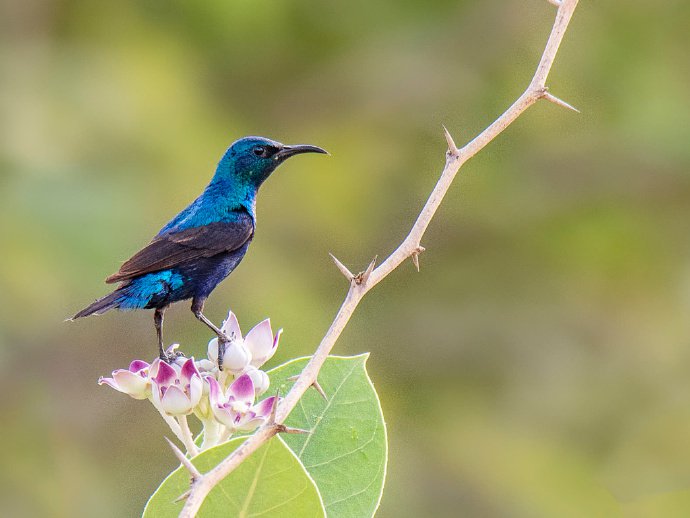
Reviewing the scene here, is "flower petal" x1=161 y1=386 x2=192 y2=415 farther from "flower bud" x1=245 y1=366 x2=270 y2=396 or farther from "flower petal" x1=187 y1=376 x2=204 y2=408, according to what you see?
"flower bud" x1=245 y1=366 x2=270 y2=396

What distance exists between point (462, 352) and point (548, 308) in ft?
3.26

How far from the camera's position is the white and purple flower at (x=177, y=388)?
1.63 meters

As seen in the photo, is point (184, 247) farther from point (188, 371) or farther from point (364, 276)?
point (364, 276)

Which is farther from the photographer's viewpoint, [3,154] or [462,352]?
[462,352]

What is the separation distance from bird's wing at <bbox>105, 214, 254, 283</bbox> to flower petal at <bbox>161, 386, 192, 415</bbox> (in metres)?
0.41

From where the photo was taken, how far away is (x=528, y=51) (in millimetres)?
10148

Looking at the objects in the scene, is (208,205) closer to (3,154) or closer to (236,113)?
(3,154)

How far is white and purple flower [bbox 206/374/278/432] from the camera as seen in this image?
1.63m

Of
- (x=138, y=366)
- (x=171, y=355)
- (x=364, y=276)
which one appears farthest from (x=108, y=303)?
(x=364, y=276)

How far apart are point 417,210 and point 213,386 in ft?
26.6

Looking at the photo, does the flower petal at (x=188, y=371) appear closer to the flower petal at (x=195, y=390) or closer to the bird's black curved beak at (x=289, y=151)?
the flower petal at (x=195, y=390)

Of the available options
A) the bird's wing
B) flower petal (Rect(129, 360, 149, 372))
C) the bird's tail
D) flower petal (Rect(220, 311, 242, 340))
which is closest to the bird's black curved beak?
the bird's wing

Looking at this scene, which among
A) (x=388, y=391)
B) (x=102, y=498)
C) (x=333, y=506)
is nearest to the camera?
(x=333, y=506)

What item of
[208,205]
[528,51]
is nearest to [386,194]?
[528,51]
